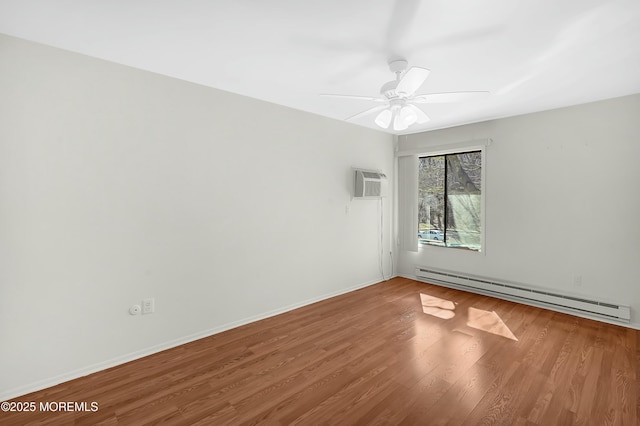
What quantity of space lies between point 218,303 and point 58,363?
1229 mm

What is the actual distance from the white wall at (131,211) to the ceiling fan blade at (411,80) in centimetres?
165

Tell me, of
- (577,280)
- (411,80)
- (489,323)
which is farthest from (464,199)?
(411,80)

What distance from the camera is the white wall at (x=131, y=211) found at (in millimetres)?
2113

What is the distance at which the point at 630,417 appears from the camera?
6.16 ft

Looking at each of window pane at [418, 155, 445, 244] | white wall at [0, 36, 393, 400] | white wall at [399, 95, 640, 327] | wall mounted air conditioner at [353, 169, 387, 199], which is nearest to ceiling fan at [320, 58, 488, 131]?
white wall at [0, 36, 393, 400]

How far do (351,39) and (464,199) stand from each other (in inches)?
128

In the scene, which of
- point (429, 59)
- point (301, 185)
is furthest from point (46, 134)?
point (429, 59)

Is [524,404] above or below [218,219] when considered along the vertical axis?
below

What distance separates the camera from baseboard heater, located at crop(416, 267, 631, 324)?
330 centimetres

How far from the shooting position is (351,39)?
208 centimetres

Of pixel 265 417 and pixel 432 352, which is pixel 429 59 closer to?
pixel 432 352

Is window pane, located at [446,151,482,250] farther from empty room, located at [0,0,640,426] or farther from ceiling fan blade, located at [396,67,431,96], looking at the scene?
ceiling fan blade, located at [396,67,431,96]

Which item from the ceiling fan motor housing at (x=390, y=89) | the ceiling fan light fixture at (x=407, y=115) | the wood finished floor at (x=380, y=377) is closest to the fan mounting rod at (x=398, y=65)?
the ceiling fan motor housing at (x=390, y=89)

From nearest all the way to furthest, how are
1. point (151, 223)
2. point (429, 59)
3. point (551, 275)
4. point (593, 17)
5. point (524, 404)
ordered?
point (593, 17)
point (524, 404)
point (429, 59)
point (151, 223)
point (551, 275)
